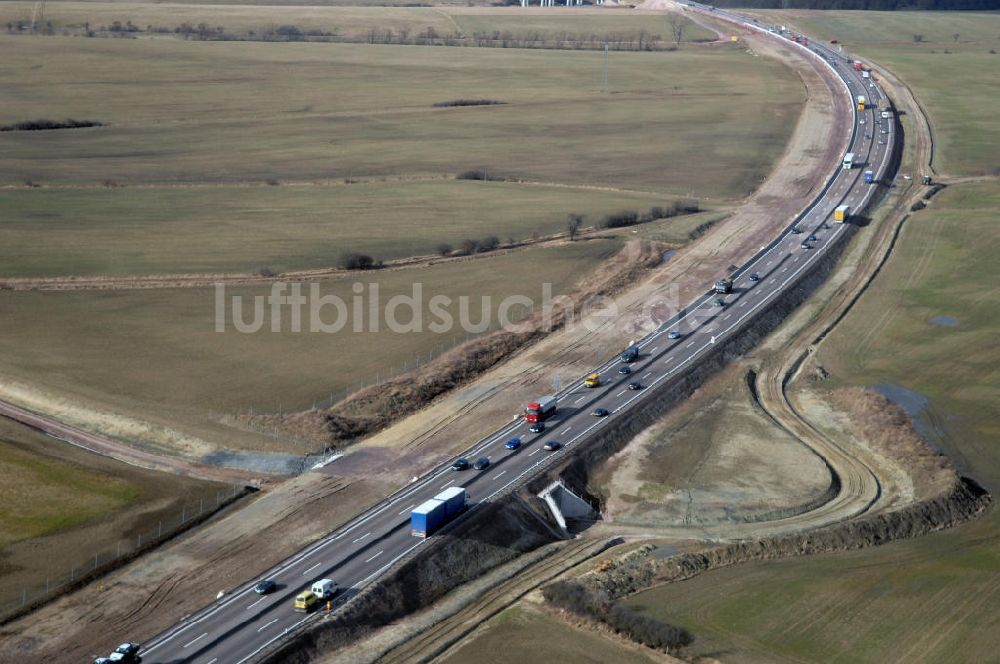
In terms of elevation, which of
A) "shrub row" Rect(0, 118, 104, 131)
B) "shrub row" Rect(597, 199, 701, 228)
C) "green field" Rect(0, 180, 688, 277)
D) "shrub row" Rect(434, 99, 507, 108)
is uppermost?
"shrub row" Rect(434, 99, 507, 108)

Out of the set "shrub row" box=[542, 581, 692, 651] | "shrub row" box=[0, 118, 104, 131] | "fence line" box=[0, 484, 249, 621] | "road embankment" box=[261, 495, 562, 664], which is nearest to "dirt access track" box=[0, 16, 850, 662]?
"fence line" box=[0, 484, 249, 621]

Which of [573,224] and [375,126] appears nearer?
[573,224]

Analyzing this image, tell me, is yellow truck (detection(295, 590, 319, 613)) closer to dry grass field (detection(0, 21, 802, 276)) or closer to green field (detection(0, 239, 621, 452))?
green field (detection(0, 239, 621, 452))

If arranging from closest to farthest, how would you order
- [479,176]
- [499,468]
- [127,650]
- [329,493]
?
1. [127,650]
2. [329,493]
3. [499,468]
4. [479,176]

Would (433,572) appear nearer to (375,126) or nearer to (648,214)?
(648,214)

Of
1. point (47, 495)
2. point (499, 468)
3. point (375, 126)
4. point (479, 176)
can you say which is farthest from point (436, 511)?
point (375, 126)
